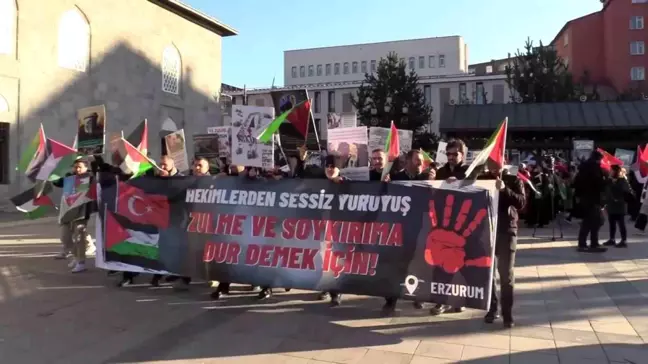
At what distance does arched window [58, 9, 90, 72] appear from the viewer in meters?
22.4

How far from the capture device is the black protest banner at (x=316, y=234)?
540 cm

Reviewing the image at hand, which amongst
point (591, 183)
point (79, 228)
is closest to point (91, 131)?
point (79, 228)

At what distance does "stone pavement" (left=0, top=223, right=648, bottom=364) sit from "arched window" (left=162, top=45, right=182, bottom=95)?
23.2m

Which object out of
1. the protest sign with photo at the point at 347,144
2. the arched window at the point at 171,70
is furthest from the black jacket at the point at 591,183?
the arched window at the point at 171,70

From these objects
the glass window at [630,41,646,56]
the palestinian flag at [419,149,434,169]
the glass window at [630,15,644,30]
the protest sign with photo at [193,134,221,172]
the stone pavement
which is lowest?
the stone pavement

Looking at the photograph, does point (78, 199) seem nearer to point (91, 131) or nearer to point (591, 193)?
point (91, 131)

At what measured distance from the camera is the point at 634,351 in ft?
16.0

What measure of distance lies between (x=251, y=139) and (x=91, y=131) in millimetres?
3594

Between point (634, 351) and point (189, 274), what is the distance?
5001 mm

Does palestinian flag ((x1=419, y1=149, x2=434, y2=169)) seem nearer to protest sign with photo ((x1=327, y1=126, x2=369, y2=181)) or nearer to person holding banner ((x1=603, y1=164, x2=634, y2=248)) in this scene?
protest sign with photo ((x1=327, y1=126, x2=369, y2=181))

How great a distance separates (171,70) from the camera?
30.4 meters

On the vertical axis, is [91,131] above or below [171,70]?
below

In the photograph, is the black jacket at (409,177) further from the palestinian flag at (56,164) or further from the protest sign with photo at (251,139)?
the palestinian flag at (56,164)

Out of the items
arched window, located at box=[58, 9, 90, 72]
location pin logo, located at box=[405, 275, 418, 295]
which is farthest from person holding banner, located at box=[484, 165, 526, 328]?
arched window, located at box=[58, 9, 90, 72]
